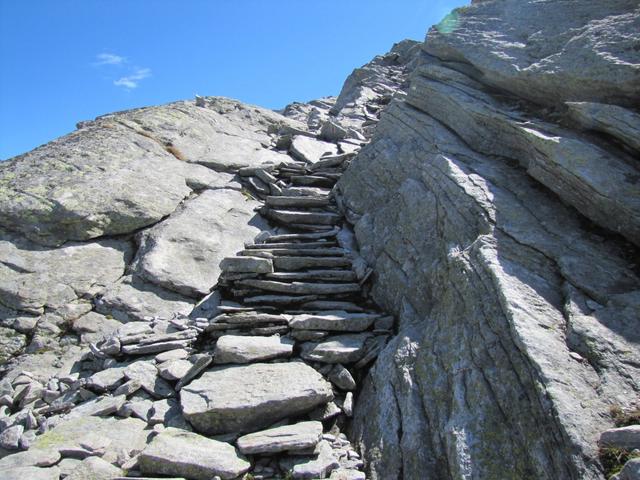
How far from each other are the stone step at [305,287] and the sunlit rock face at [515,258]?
3.45 feet

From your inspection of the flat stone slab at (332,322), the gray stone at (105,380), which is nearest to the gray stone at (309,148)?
the flat stone slab at (332,322)

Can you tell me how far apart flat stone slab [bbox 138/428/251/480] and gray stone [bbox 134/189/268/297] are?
330 inches

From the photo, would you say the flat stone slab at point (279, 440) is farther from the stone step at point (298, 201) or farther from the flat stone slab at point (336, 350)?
the stone step at point (298, 201)

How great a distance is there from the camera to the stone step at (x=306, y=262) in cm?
1702

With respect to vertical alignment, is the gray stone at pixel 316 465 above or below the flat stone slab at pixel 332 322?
below

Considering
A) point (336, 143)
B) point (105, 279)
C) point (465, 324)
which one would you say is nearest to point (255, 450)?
point (465, 324)

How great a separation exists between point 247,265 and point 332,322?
13.9 ft

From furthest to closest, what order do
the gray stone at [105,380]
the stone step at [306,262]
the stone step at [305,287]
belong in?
1. the stone step at [306,262]
2. the stone step at [305,287]
3. the gray stone at [105,380]

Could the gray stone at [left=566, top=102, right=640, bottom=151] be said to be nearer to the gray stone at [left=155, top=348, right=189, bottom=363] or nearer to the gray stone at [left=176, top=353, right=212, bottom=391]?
the gray stone at [left=176, top=353, right=212, bottom=391]

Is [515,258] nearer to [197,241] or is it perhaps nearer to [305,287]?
[305,287]

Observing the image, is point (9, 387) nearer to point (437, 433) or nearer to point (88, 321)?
point (88, 321)

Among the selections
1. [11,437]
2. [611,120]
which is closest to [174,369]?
[11,437]

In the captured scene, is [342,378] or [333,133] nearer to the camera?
[342,378]

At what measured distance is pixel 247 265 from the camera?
16.5 metres
